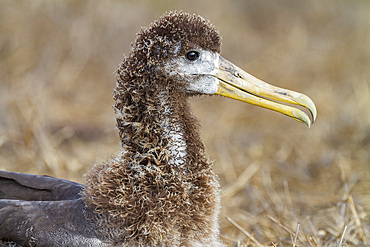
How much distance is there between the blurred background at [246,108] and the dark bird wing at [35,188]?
59.6 inches

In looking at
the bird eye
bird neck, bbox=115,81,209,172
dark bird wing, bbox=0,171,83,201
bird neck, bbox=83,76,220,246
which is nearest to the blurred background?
bird neck, bbox=83,76,220,246

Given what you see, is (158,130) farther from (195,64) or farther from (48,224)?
(48,224)

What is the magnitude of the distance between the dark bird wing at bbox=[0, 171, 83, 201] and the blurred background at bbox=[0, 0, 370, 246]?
1513 millimetres

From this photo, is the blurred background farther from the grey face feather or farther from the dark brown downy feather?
the grey face feather

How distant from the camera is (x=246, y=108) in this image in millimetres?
8102

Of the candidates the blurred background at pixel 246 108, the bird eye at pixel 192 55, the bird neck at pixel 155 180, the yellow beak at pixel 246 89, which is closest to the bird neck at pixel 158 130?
the bird neck at pixel 155 180

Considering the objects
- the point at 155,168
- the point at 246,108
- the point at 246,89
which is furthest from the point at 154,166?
the point at 246,108

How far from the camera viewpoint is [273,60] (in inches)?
364

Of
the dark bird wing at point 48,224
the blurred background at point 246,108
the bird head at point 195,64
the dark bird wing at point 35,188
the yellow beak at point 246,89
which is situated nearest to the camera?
the dark bird wing at point 48,224

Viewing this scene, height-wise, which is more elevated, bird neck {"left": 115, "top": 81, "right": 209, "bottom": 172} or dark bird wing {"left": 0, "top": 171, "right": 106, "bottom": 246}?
bird neck {"left": 115, "top": 81, "right": 209, "bottom": 172}

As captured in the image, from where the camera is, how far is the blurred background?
500 cm

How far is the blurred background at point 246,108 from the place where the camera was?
4996 millimetres

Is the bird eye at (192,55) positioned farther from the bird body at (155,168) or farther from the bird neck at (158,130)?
the bird neck at (158,130)

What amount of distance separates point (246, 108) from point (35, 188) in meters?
5.27
